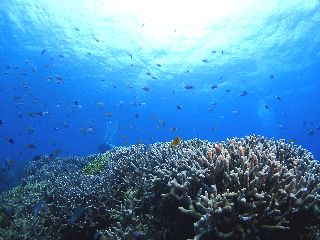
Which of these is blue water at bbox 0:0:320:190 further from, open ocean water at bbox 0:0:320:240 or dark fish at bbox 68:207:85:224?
dark fish at bbox 68:207:85:224

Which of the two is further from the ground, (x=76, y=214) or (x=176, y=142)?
(x=176, y=142)

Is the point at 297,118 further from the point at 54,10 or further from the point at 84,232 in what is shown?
the point at 84,232

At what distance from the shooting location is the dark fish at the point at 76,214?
227 inches

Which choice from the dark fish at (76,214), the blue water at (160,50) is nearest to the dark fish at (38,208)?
the dark fish at (76,214)

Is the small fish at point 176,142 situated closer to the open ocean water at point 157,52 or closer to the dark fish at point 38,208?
the open ocean water at point 157,52

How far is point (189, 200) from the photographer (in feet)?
13.4

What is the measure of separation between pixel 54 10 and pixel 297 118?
273 ft

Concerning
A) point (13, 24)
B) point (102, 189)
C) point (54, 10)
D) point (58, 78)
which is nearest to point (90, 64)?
point (13, 24)

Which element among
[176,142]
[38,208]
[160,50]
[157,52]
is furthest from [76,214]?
[157,52]

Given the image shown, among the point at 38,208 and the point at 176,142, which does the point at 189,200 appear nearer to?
the point at 176,142

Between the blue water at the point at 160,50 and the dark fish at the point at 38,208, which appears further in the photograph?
the blue water at the point at 160,50

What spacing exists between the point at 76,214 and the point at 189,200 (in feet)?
9.35

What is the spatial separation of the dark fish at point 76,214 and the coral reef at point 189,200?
0.02 m

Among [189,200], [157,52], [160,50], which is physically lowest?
[189,200]
